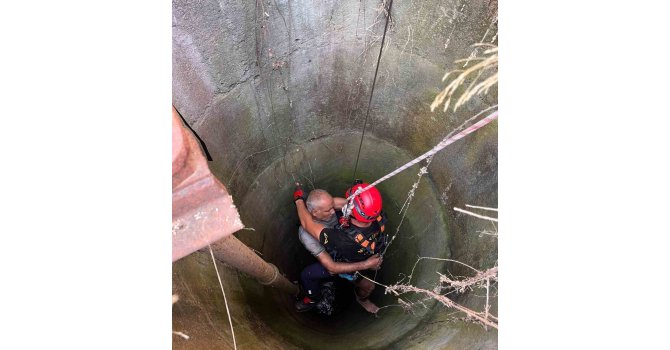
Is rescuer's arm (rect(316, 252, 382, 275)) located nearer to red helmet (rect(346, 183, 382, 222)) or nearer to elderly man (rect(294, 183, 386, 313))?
elderly man (rect(294, 183, 386, 313))

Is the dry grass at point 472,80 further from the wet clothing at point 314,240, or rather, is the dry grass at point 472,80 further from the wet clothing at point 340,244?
the wet clothing at point 314,240

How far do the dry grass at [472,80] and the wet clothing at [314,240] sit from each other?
4.56 feet

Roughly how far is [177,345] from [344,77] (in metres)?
2.38

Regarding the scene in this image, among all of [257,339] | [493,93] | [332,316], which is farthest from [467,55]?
[332,316]

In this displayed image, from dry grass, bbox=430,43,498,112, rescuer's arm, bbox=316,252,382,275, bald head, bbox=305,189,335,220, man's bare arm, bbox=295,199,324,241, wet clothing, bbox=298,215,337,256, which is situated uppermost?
dry grass, bbox=430,43,498,112

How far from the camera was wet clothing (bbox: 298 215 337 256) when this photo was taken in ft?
11.7

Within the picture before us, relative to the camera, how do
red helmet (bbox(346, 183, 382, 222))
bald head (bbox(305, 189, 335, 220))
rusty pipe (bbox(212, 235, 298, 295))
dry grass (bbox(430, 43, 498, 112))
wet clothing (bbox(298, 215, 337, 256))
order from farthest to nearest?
wet clothing (bbox(298, 215, 337, 256)), bald head (bbox(305, 189, 335, 220)), red helmet (bbox(346, 183, 382, 222)), dry grass (bbox(430, 43, 498, 112)), rusty pipe (bbox(212, 235, 298, 295))

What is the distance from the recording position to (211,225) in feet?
4.78

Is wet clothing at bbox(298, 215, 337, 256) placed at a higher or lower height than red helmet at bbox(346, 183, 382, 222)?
lower

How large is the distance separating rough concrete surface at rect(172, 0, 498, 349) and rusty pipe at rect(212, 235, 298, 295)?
135mm

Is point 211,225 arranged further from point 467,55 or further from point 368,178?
point 368,178

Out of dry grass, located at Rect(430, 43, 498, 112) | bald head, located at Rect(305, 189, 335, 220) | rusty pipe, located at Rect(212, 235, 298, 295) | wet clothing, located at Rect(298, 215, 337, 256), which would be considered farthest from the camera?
wet clothing, located at Rect(298, 215, 337, 256)

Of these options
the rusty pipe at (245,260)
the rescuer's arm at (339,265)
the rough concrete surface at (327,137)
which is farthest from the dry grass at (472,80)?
the rusty pipe at (245,260)

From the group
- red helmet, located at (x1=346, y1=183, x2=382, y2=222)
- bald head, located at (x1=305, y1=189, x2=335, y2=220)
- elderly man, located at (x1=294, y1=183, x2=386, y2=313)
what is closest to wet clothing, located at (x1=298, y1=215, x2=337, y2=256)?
elderly man, located at (x1=294, y1=183, x2=386, y2=313)
